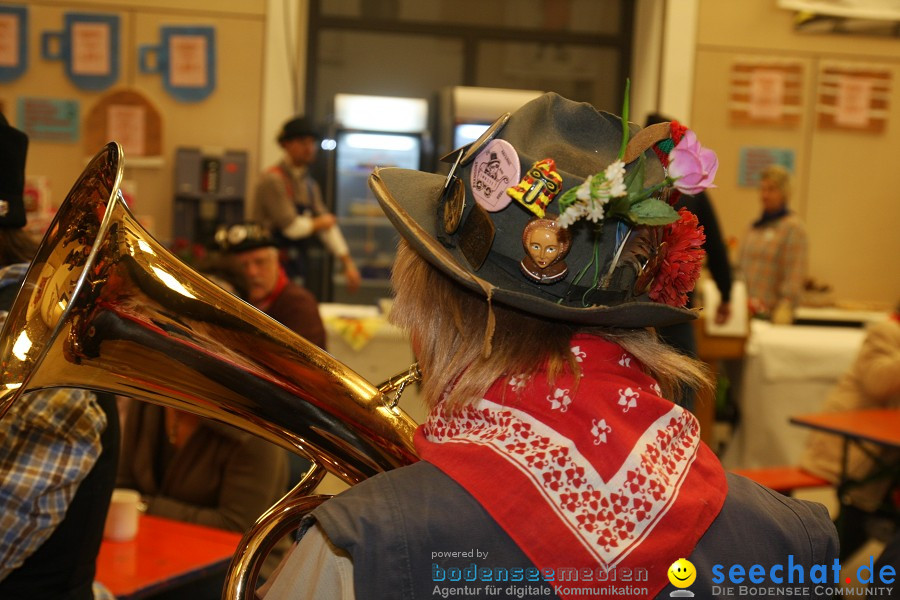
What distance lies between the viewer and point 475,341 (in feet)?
3.09

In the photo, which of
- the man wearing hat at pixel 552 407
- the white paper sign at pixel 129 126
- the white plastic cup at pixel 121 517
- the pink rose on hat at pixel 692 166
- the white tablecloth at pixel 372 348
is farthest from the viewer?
the white paper sign at pixel 129 126

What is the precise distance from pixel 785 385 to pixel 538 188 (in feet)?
13.7

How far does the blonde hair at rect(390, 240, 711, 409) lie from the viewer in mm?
904

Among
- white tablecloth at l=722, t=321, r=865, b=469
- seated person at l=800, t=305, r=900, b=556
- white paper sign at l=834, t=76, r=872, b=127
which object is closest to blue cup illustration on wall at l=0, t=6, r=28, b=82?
white tablecloth at l=722, t=321, r=865, b=469

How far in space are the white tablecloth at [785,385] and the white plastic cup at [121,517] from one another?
11.8ft

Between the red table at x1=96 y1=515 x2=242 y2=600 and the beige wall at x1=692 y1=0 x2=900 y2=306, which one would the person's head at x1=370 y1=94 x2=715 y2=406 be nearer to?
the red table at x1=96 y1=515 x2=242 y2=600

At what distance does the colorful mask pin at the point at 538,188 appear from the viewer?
91 centimetres

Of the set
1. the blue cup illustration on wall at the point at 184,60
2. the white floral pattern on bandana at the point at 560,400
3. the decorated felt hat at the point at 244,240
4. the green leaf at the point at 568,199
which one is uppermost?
the blue cup illustration on wall at the point at 184,60

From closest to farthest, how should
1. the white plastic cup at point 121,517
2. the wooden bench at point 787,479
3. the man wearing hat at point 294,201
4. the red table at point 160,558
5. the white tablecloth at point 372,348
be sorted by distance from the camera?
1. the red table at point 160,558
2. the white plastic cup at point 121,517
3. the wooden bench at point 787,479
4. the white tablecloth at point 372,348
5. the man wearing hat at point 294,201

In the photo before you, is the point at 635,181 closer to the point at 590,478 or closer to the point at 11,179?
the point at 590,478

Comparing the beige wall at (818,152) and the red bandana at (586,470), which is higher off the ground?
the beige wall at (818,152)

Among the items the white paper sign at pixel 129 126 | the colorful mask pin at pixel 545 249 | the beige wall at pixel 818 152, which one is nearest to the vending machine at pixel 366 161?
the white paper sign at pixel 129 126

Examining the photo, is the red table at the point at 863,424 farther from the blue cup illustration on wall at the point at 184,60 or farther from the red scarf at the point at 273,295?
the blue cup illustration on wall at the point at 184,60

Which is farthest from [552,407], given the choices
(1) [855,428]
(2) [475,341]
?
(1) [855,428]
